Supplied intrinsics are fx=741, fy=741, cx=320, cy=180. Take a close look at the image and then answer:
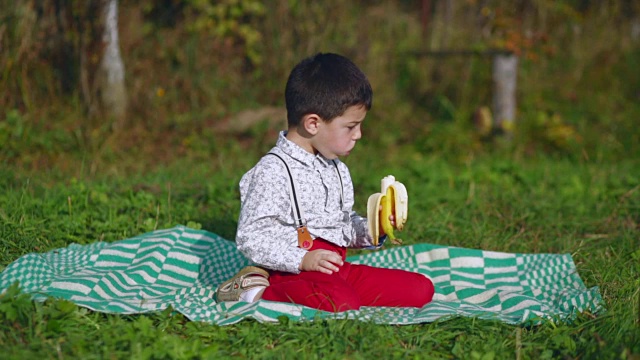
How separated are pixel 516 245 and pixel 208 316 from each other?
2.05m

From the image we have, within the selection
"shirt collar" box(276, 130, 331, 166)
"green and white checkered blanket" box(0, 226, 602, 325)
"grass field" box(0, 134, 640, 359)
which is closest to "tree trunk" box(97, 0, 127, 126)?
"grass field" box(0, 134, 640, 359)

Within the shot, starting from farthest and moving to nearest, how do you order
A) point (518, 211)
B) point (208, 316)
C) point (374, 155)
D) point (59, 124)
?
point (374, 155), point (59, 124), point (518, 211), point (208, 316)

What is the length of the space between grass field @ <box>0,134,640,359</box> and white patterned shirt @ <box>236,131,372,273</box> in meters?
0.35

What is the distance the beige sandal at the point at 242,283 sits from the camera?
3.17 m

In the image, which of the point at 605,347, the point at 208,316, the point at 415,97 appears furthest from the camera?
the point at 415,97

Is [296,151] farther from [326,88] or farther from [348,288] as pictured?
[348,288]

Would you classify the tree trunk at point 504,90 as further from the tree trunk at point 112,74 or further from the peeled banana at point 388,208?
the peeled banana at point 388,208

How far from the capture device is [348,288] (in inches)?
123

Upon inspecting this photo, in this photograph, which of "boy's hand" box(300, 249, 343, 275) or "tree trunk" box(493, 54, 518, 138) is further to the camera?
"tree trunk" box(493, 54, 518, 138)

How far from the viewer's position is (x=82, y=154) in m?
5.56

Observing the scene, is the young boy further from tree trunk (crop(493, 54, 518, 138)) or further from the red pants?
tree trunk (crop(493, 54, 518, 138))

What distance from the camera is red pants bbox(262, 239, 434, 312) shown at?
9.97 feet

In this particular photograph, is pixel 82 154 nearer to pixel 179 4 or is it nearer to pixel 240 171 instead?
pixel 240 171

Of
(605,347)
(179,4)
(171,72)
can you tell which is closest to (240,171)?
(171,72)
